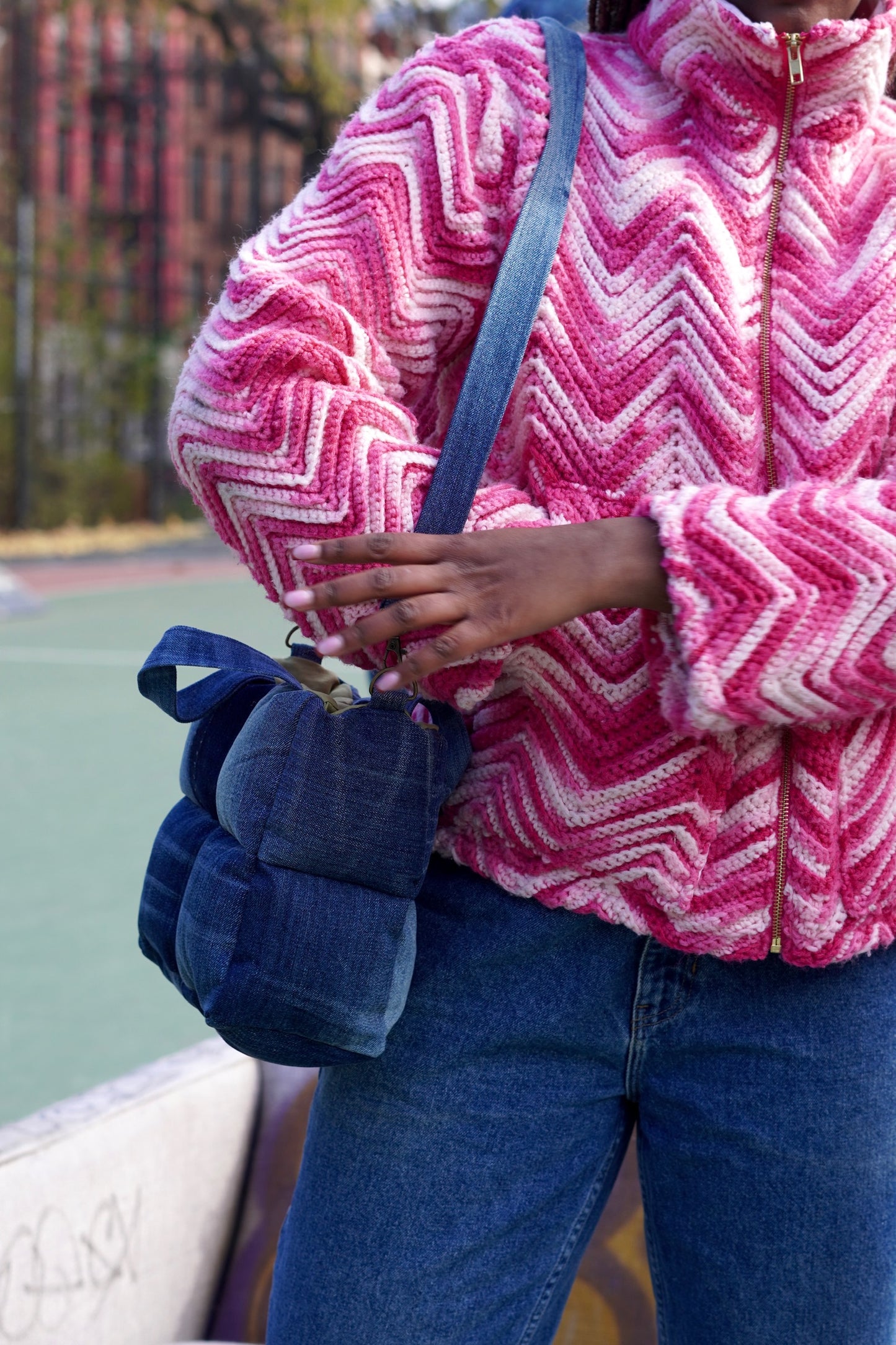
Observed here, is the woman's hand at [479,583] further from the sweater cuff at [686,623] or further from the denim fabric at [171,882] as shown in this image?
the denim fabric at [171,882]

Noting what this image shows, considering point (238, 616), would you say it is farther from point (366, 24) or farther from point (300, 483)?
point (366, 24)

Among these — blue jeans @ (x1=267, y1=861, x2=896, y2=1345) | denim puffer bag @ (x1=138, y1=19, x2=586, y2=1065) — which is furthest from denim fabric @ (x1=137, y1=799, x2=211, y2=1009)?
blue jeans @ (x1=267, y1=861, x2=896, y2=1345)

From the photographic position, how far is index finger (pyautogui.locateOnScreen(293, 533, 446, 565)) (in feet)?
3.43

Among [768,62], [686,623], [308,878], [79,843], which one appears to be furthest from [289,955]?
[79,843]

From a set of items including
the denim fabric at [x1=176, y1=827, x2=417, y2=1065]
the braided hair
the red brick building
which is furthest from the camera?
the red brick building

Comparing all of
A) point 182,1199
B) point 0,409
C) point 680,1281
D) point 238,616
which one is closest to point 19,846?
point 182,1199

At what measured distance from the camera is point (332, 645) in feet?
3.50

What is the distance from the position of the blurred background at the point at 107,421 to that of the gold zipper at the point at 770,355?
86.7 inches

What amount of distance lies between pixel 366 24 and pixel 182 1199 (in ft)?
59.5

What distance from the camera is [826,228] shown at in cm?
126

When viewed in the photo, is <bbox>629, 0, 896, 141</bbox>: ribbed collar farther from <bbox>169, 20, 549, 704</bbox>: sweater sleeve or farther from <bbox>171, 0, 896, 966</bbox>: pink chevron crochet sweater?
<bbox>169, 20, 549, 704</bbox>: sweater sleeve

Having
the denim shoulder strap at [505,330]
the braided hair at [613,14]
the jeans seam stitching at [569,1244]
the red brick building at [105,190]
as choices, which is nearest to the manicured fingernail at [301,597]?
the denim shoulder strap at [505,330]

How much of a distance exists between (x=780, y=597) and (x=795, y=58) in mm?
480

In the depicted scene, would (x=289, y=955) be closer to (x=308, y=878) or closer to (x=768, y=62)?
(x=308, y=878)
